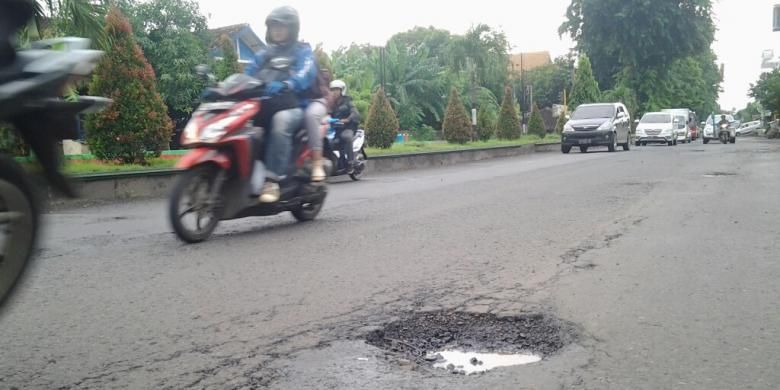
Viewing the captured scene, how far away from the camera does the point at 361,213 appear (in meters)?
7.95

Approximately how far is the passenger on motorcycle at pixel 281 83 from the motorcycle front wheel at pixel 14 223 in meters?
3.38

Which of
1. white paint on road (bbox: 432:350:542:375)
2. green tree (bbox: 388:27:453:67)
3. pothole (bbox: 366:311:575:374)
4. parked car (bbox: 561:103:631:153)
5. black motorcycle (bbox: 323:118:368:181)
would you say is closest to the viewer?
white paint on road (bbox: 432:350:542:375)

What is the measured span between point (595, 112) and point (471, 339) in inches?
979

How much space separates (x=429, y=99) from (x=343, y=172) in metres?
47.2

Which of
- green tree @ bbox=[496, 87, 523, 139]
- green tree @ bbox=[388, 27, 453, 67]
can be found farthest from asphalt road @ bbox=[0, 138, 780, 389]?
green tree @ bbox=[388, 27, 453, 67]

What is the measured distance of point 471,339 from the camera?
130 inches

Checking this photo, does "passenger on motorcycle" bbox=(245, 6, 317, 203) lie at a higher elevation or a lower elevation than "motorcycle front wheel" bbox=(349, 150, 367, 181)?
higher

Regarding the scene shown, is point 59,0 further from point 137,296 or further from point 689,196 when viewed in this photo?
point 689,196

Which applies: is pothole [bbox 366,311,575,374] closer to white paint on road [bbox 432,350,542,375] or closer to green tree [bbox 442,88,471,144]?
white paint on road [bbox 432,350,542,375]

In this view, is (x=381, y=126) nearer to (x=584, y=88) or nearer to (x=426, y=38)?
(x=584, y=88)

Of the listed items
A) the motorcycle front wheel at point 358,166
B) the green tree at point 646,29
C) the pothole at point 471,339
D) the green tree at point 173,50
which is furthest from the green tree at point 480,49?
the pothole at point 471,339

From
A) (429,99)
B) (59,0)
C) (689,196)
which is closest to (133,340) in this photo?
(689,196)

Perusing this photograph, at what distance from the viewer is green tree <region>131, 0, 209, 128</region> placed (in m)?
37.0

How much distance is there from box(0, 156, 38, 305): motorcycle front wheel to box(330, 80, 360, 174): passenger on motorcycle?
32.3 feet
